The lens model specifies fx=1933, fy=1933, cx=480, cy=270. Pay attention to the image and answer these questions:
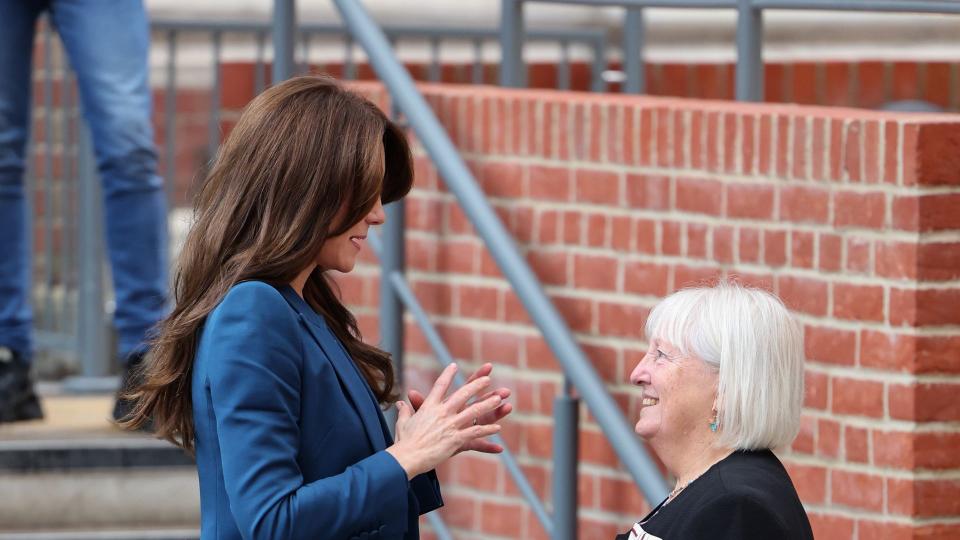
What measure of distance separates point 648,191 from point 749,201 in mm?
316

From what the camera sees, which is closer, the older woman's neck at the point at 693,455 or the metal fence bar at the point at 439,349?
the older woman's neck at the point at 693,455

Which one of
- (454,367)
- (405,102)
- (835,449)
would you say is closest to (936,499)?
(835,449)

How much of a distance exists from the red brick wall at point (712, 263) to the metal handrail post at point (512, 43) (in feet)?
0.89

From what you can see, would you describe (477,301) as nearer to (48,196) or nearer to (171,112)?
(171,112)

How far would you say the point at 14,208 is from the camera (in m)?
5.34

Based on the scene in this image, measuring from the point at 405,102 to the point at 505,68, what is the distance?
2.04ft

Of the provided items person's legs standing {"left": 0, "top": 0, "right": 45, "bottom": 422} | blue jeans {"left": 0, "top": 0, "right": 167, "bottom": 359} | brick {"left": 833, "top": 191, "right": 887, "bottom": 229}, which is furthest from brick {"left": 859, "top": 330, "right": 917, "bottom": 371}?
person's legs standing {"left": 0, "top": 0, "right": 45, "bottom": 422}

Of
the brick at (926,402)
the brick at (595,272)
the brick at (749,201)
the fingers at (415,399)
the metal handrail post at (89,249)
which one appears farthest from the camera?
the metal handrail post at (89,249)

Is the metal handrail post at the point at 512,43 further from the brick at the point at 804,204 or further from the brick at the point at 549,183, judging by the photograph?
the brick at the point at 804,204

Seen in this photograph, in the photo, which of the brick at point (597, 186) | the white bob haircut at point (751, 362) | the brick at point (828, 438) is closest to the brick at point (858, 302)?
the brick at point (828, 438)

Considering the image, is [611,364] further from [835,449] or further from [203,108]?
[203,108]

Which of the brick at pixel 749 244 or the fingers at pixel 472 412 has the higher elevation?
the brick at pixel 749 244

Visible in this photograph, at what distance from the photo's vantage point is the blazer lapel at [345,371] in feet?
9.33

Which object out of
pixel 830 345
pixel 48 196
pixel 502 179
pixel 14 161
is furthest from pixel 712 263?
pixel 48 196
